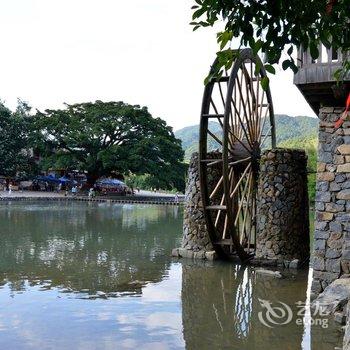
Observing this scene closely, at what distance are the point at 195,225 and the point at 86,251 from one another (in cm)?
343

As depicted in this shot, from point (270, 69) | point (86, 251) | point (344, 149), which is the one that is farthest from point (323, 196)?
point (86, 251)

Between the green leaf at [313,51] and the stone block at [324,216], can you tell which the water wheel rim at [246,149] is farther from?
the green leaf at [313,51]

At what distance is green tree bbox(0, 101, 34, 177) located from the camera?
140 feet

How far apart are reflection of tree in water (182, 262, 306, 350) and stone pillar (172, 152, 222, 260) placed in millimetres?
677

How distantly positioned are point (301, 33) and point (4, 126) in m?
43.5

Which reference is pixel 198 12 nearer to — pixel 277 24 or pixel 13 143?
pixel 277 24

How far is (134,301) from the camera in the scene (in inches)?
325

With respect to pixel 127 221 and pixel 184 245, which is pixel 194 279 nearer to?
pixel 184 245

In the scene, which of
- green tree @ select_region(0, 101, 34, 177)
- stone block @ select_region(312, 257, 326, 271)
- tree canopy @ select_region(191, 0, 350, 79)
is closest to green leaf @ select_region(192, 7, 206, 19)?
tree canopy @ select_region(191, 0, 350, 79)

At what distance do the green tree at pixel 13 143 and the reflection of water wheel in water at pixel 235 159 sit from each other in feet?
109

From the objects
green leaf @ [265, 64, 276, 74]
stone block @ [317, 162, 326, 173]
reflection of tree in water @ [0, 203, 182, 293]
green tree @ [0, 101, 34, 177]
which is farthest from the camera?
green tree @ [0, 101, 34, 177]

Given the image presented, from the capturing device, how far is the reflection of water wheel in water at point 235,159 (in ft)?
37.4

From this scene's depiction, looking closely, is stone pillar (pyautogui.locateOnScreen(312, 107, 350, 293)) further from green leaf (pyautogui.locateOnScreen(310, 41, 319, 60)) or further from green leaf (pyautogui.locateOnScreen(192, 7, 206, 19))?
green leaf (pyautogui.locateOnScreen(192, 7, 206, 19))

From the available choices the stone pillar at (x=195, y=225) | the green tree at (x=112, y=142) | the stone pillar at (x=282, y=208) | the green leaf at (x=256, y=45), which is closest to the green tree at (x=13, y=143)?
the green tree at (x=112, y=142)
